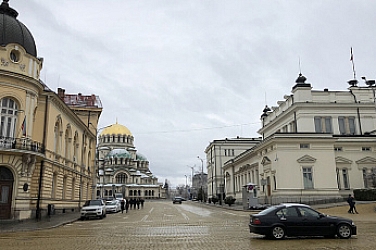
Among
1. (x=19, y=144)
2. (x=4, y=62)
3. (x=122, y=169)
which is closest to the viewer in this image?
(x=19, y=144)

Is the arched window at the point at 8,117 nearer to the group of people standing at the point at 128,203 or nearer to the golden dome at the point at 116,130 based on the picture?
the group of people standing at the point at 128,203

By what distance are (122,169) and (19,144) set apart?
303 feet

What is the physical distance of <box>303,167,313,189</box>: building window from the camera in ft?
127

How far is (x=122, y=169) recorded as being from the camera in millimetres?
115250

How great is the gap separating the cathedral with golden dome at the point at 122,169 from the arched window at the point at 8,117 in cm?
8659

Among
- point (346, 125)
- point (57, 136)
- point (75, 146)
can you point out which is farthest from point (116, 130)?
point (57, 136)

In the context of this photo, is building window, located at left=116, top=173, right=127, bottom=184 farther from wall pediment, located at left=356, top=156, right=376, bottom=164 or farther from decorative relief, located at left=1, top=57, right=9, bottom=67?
decorative relief, located at left=1, top=57, right=9, bottom=67

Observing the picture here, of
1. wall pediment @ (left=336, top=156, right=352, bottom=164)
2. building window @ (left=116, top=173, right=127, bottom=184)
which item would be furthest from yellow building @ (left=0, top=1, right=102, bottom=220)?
building window @ (left=116, top=173, right=127, bottom=184)

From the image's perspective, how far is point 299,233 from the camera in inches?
534

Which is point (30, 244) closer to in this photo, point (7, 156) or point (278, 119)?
point (7, 156)

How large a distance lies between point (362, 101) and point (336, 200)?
19.5 metres

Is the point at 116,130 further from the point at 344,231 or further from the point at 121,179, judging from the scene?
the point at 344,231

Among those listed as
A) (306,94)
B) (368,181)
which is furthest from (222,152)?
(368,181)

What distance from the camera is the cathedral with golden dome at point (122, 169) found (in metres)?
115
